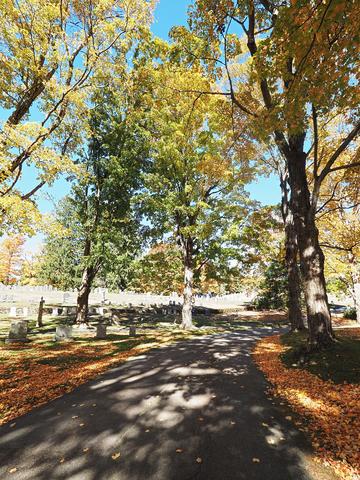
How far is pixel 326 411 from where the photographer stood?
529 centimetres

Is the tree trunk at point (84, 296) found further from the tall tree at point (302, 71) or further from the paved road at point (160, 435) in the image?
the tall tree at point (302, 71)

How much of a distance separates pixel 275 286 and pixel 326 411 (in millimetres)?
27847

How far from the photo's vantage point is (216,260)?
19.9 metres

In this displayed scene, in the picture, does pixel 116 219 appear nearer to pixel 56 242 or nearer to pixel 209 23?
pixel 209 23

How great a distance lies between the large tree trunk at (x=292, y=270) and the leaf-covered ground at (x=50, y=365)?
6.48m

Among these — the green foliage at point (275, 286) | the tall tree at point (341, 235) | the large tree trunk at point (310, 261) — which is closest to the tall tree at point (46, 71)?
the large tree trunk at point (310, 261)

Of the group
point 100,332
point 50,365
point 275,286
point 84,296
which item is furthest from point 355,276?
point 50,365

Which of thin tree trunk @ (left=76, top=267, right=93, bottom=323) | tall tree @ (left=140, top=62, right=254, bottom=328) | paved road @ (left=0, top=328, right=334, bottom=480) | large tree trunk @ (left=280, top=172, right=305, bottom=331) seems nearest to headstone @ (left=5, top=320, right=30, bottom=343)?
thin tree trunk @ (left=76, top=267, right=93, bottom=323)

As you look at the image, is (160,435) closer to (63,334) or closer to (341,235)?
(63,334)

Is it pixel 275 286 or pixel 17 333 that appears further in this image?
pixel 275 286

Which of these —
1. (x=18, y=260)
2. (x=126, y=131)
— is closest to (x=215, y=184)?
(x=126, y=131)

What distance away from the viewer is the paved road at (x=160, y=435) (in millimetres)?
3623

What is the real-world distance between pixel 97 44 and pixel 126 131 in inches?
243

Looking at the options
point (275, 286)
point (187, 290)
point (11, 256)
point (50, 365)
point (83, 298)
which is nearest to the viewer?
point (50, 365)
